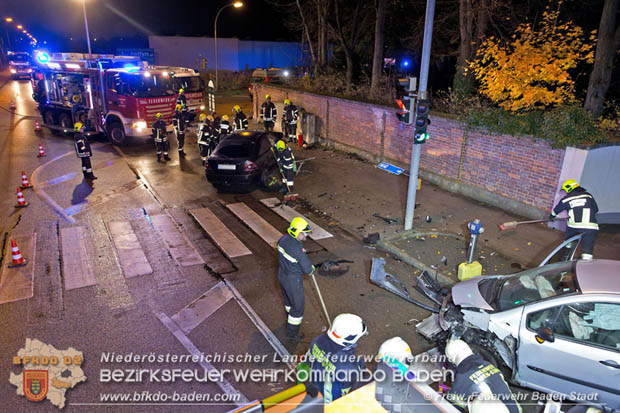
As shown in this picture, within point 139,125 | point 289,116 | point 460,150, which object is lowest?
point 139,125

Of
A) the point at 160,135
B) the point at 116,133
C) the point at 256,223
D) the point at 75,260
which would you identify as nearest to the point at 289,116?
the point at 160,135

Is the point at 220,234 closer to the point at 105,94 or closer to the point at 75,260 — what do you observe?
the point at 75,260

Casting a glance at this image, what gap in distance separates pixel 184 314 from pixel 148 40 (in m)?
52.3

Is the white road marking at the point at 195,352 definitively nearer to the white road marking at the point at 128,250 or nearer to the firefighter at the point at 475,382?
the white road marking at the point at 128,250

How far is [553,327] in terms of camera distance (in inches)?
185

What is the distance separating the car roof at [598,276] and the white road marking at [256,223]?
5717 millimetres

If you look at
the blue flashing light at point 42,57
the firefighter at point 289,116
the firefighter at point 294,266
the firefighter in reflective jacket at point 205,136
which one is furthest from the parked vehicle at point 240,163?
the blue flashing light at point 42,57

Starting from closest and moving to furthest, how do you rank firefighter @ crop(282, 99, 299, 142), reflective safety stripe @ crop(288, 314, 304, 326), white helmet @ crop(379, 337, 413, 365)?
white helmet @ crop(379, 337, 413, 365)
reflective safety stripe @ crop(288, 314, 304, 326)
firefighter @ crop(282, 99, 299, 142)

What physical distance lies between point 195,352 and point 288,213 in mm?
5640

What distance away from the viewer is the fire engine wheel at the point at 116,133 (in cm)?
1836

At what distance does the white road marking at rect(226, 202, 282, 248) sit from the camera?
31.4 feet

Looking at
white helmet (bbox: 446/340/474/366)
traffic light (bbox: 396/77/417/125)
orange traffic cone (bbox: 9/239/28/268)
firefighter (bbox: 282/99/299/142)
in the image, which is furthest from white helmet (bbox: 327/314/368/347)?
firefighter (bbox: 282/99/299/142)

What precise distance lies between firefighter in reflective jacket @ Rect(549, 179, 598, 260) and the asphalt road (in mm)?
3017

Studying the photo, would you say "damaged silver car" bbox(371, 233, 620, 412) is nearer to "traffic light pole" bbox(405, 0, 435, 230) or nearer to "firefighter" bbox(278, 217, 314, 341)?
"firefighter" bbox(278, 217, 314, 341)
